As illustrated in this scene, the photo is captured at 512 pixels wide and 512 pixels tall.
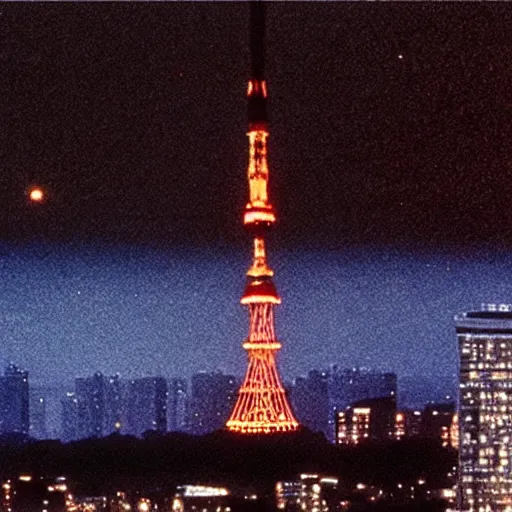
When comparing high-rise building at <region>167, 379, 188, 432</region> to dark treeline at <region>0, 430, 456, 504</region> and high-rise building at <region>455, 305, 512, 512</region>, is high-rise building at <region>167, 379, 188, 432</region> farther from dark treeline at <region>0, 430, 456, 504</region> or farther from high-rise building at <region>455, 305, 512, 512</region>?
high-rise building at <region>455, 305, 512, 512</region>

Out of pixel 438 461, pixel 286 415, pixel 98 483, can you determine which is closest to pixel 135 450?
pixel 98 483

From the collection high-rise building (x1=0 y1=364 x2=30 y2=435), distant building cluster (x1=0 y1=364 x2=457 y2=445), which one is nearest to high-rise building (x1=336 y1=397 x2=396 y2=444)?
distant building cluster (x1=0 y1=364 x2=457 y2=445)

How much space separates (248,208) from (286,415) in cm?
218

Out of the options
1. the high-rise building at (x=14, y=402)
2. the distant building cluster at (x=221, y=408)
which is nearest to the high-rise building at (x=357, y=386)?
the distant building cluster at (x=221, y=408)

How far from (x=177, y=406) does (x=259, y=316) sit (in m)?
2.06

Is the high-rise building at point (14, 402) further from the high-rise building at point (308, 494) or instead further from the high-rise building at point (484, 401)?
the high-rise building at point (484, 401)

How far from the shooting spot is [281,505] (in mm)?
9172

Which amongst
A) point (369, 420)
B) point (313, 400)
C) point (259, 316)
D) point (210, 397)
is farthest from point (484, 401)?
point (210, 397)

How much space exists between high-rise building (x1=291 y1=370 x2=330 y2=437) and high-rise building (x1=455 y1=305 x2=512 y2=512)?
2.27 metres

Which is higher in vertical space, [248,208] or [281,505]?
[248,208]

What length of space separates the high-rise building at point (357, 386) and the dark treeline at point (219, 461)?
1003 millimetres

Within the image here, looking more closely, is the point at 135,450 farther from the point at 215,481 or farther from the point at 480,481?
the point at 480,481

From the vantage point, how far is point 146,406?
12086mm

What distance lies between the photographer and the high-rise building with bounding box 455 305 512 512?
31.7 ft
